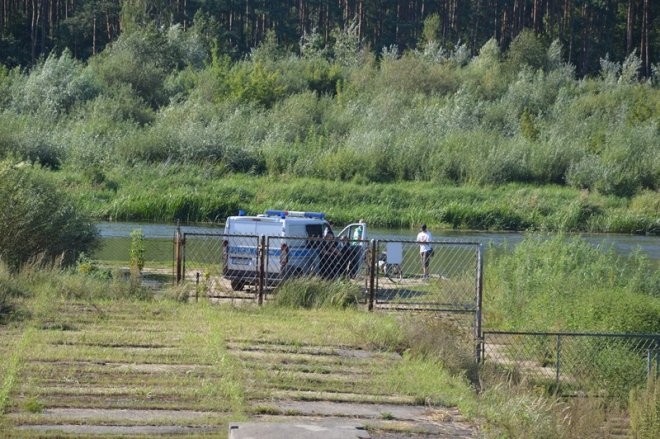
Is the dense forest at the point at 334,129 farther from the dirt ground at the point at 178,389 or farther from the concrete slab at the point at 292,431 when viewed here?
the concrete slab at the point at 292,431

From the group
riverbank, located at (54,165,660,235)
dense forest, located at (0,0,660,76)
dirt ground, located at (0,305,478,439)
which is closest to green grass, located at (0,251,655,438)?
dirt ground, located at (0,305,478,439)

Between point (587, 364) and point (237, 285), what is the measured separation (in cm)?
760

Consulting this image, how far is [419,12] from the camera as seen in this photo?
332 ft

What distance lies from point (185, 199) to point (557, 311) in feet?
109

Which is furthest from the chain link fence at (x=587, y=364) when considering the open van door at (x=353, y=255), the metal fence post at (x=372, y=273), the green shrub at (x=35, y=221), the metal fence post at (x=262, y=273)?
the green shrub at (x=35, y=221)

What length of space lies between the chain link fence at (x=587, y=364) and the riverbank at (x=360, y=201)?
107 ft

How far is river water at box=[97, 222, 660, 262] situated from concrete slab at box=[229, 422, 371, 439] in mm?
30090

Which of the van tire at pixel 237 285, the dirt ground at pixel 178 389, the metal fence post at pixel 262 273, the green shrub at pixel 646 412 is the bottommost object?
the green shrub at pixel 646 412

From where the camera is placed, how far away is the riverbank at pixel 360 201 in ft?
166

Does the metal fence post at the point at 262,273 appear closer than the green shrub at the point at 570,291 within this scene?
No

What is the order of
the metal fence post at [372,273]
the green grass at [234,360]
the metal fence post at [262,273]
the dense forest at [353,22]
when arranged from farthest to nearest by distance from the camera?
the dense forest at [353,22]
the metal fence post at [262,273]
the metal fence post at [372,273]
the green grass at [234,360]

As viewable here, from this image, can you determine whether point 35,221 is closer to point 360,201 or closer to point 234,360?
point 234,360

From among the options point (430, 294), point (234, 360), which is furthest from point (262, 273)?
point (234, 360)

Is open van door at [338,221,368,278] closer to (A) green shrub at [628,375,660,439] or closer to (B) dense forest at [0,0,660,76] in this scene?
(A) green shrub at [628,375,660,439]
